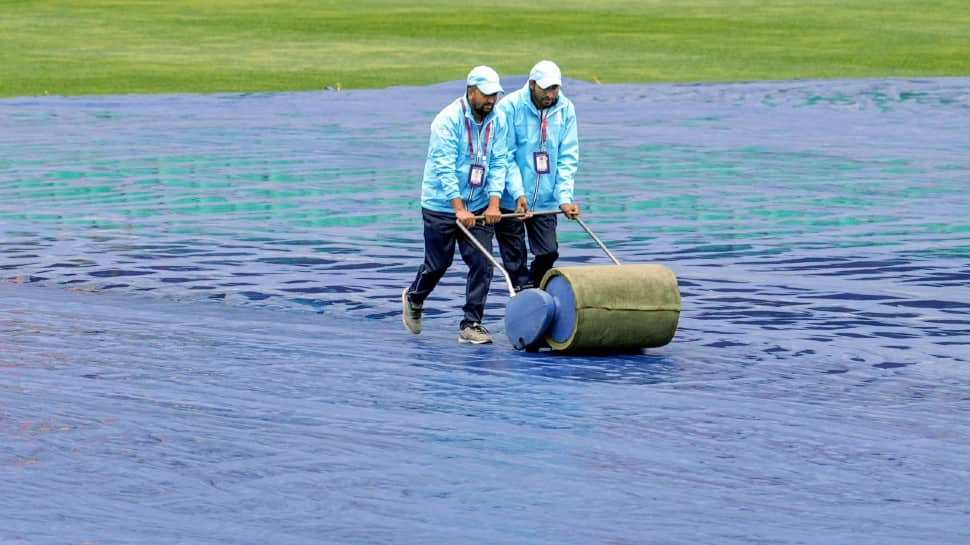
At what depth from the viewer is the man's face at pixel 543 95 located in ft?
40.8

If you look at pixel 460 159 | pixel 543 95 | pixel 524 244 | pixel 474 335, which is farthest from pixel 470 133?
pixel 474 335

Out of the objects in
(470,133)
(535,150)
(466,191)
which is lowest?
(466,191)

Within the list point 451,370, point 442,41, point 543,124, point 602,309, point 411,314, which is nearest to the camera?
point 451,370

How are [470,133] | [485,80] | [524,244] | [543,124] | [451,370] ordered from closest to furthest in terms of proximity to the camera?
[451,370]
[485,80]
[470,133]
[543,124]
[524,244]

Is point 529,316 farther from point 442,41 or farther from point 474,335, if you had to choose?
point 442,41

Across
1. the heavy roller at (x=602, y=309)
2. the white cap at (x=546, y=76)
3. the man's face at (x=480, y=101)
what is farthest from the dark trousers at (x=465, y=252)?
the white cap at (x=546, y=76)

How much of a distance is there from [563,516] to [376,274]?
23.7 feet

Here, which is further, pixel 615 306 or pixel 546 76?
pixel 546 76

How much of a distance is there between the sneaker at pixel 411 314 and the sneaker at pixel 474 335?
432mm

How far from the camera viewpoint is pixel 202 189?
824 inches

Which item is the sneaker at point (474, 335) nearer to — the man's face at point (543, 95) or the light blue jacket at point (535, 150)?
the light blue jacket at point (535, 150)

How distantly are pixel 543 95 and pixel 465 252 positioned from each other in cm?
110

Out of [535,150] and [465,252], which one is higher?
[535,150]

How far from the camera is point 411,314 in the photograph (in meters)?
12.7
